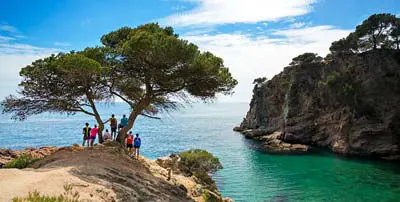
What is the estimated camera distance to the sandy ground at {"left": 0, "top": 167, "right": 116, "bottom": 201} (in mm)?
14250

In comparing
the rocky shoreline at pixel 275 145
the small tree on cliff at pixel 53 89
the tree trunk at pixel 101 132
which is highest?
the small tree on cliff at pixel 53 89

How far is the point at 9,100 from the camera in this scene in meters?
27.1

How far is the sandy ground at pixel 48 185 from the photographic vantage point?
14.2 metres

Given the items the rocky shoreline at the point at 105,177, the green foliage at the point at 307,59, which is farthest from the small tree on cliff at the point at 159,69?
the green foliage at the point at 307,59

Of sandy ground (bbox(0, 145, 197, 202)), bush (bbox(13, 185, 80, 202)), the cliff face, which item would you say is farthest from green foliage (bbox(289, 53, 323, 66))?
bush (bbox(13, 185, 80, 202))

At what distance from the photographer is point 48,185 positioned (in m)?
15.6

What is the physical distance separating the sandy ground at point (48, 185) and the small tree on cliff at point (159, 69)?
985cm

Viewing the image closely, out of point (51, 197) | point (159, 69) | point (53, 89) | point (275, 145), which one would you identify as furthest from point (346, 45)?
point (51, 197)

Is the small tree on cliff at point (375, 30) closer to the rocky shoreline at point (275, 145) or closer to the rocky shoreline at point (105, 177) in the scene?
the rocky shoreline at point (275, 145)

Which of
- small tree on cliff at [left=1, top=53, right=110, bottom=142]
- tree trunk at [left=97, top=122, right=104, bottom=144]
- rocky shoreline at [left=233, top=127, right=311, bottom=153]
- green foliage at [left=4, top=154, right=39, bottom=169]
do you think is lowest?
rocky shoreline at [left=233, top=127, right=311, bottom=153]

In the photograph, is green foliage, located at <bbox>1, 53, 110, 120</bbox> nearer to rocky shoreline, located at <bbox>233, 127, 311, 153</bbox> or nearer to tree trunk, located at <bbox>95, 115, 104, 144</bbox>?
tree trunk, located at <bbox>95, 115, 104, 144</bbox>

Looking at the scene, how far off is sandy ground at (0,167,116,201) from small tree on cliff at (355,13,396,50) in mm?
63928

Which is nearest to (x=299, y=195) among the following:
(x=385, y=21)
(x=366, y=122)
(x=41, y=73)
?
(x=41, y=73)

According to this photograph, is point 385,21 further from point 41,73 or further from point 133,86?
point 41,73
